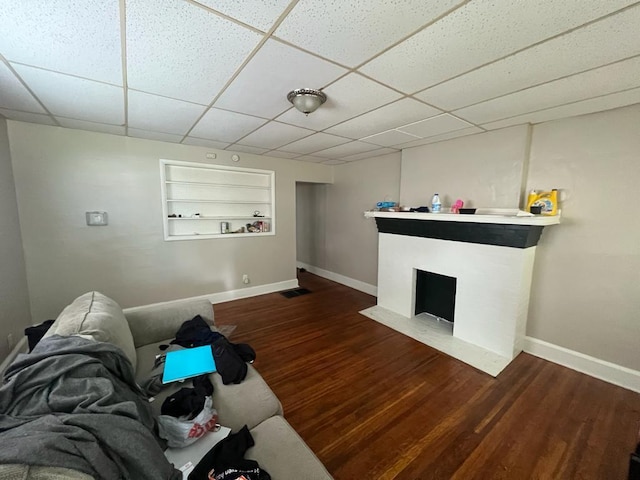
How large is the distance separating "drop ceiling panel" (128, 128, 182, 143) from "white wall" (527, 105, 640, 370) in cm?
410

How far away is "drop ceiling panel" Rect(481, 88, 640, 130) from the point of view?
1.89 metres

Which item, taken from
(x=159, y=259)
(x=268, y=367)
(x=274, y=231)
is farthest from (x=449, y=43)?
(x=159, y=259)

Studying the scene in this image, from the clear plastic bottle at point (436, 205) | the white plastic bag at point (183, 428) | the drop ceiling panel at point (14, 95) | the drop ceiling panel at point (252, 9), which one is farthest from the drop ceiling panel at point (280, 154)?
the white plastic bag at point (183, 428)

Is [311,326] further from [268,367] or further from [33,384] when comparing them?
[33,384]

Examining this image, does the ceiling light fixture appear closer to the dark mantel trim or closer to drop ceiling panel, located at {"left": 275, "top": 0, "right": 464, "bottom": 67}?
drop ceiling panel, located at {"left": 275, "top": 0, "right": 464, "bottom": 67}

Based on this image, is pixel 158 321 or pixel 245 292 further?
pixel 245 292

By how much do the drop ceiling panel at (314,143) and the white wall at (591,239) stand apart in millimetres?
2117

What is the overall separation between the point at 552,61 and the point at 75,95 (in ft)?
11.0

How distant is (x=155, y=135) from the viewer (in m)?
3.07

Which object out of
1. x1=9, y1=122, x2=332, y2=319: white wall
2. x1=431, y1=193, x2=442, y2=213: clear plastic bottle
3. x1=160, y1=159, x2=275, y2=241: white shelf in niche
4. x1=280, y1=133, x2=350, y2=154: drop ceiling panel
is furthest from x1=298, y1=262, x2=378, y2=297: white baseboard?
x1=280, y1=133, x2=350, y2=154: drop ceiling panel

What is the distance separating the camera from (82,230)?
3020 mm

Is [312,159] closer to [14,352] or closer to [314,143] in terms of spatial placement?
[314,143]

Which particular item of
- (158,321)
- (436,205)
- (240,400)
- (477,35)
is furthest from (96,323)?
(436,205)

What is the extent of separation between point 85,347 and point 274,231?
3.37 meters
